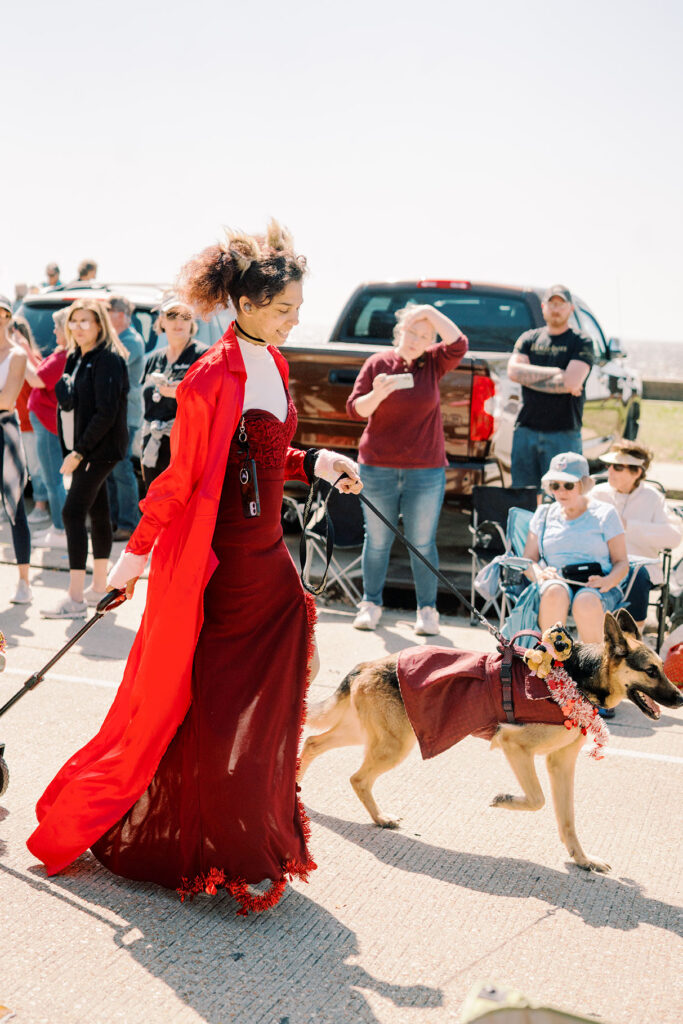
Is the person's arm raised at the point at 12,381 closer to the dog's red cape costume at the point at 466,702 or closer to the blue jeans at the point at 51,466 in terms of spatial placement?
the blue jeans at the point at 51,466

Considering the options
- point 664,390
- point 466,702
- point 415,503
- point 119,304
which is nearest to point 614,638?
point 466,702

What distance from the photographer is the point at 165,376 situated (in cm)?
686

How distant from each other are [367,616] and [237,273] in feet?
11.9

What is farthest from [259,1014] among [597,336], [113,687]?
[597,336]

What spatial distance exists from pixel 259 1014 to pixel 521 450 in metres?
5.11

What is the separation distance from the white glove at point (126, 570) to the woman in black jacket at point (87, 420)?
3388 mm

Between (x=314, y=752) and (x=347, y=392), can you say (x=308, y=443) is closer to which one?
(x=347, y=392)

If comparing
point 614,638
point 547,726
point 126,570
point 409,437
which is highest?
point 126,570

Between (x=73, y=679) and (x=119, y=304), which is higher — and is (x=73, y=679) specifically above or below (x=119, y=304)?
below

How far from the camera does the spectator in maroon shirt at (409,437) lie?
6.37m

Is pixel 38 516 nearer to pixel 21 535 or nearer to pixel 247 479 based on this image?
pixel 21 535

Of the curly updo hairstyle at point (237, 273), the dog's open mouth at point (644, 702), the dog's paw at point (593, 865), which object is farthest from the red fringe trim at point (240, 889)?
the curly updo hairstyle at point (237, 273)

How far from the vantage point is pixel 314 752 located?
412 centimetres

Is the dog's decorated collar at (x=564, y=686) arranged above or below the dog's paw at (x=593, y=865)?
above
